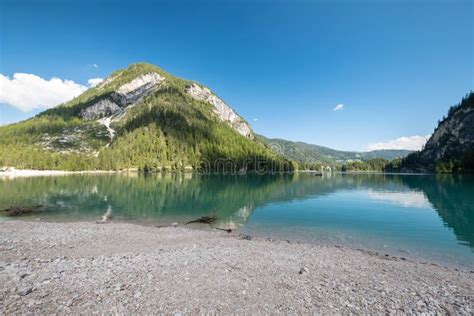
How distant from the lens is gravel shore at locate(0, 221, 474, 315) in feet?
33.3

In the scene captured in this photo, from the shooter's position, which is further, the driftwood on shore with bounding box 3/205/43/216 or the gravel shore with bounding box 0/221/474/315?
the driftwood on shore with bounding box 3/205/43/216

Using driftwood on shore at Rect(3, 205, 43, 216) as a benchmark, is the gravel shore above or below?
above

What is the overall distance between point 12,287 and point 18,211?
31684mm

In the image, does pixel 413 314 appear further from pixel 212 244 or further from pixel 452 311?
pixel 212 244

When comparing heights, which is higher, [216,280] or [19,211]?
[216,280]

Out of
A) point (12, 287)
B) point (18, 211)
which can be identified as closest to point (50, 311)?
point (12, 287)

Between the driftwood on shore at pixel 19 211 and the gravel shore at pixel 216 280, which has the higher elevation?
the gravel shore at pixel 216 280

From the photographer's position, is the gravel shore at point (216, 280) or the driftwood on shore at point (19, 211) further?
the driftwood on shore at point (19, 211)

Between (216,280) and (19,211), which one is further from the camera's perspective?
(19,211)

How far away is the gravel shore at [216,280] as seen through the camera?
10.2 m

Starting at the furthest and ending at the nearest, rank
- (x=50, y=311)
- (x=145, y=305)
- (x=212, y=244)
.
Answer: (x=212, y=244)
(x=145, y=305)
(x=50, y=311)

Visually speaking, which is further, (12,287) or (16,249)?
(16,249)

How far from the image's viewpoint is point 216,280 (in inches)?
500

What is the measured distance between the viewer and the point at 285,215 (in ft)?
123
